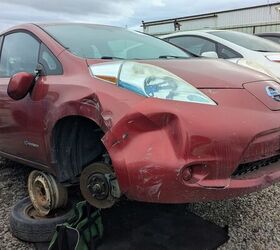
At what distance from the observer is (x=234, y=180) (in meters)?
2.43

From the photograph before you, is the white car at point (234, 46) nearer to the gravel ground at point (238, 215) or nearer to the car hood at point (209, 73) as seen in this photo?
the gravel ground at point (238, 215)

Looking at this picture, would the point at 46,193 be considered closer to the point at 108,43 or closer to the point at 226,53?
the point at 108,43

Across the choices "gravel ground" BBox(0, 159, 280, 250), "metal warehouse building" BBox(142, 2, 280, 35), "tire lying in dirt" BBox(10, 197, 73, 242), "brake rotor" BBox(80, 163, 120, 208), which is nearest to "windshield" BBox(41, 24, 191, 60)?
"brake rotor" BBox(80, 163, 120, 208)

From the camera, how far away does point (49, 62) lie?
316 cm

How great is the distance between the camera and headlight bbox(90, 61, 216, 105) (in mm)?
2457

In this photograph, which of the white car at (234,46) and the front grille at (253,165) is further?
the white car at (234,46)

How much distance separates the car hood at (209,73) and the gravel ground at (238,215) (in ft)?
3.58

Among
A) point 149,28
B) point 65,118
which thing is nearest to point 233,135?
point 65,118

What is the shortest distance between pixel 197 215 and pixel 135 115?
52.0 inches

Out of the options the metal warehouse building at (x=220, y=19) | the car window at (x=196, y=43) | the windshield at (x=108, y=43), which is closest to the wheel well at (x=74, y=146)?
the windshield at (x=108, y=43)

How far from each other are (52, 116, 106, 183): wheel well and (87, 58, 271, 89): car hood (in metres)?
0.43

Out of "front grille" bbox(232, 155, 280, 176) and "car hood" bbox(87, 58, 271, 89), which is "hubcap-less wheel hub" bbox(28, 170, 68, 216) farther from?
"front grille" bbox(232, 155, 280, 176)

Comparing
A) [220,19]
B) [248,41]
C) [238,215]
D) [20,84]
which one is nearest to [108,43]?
[20,84]

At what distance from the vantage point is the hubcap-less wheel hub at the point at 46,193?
3098 mm
